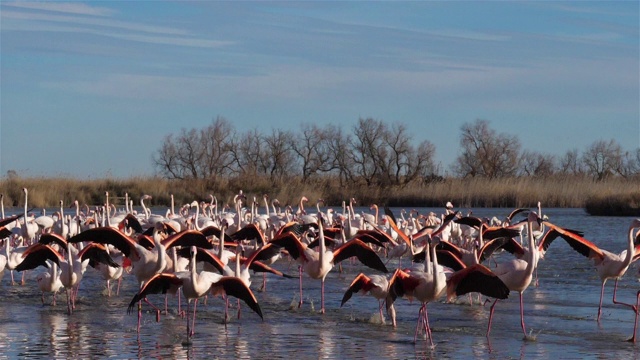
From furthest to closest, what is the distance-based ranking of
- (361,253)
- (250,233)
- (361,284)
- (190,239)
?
(250,233)
(190,239)
(361,253)
(361,284)

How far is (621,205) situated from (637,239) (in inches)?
708

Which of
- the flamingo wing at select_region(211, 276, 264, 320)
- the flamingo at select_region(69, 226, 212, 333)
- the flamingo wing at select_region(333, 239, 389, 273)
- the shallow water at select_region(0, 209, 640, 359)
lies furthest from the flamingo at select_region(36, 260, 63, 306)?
the flamingo wing at select_region(333, 239, 389, 273)

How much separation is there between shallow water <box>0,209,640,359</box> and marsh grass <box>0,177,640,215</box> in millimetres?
17588

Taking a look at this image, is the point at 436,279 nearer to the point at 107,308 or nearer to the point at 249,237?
the point at 107,308

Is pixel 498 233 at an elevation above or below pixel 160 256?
above

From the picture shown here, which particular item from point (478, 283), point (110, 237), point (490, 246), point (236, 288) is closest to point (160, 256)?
point (110, 237)

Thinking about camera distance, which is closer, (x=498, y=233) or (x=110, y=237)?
(x=110, y=237)

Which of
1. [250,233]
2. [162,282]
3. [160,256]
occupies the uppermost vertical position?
[250,233]

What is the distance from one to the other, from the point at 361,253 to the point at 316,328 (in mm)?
1682

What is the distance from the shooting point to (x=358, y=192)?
126 feet

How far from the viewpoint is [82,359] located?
8.42 metres

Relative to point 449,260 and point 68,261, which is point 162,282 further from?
point 449,260

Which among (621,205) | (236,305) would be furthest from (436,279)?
(621,205)

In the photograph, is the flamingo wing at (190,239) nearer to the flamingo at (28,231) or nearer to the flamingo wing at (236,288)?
the flamingo wing at (236,288)
